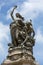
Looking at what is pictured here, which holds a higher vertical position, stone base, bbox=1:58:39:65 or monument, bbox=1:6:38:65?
monument, bbox=1:6:38:65

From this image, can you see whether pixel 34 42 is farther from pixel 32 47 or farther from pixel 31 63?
pixel 31 63

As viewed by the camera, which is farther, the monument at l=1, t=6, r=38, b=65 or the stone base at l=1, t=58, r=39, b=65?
the monument at l=1, t=6, r=38, b=65

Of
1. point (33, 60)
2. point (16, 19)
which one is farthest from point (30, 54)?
point (16, 19)

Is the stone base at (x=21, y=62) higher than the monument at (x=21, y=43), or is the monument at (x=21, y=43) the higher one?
the monument at (x=21, y=43)

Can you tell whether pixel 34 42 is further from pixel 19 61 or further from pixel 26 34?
pixel 19 61

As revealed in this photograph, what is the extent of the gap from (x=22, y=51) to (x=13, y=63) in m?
1.06

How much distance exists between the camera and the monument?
1834cm

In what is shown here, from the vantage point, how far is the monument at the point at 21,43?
1834 cm

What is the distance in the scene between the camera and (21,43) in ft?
63.6

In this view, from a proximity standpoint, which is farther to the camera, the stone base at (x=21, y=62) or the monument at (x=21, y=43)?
the monument at (x=21, y=43)

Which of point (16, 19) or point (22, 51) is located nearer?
point (22, 51)

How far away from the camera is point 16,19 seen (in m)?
20.5

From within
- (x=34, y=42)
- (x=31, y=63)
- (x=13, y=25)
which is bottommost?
(x=31, y=63)

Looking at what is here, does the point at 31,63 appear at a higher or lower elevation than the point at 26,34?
lower
